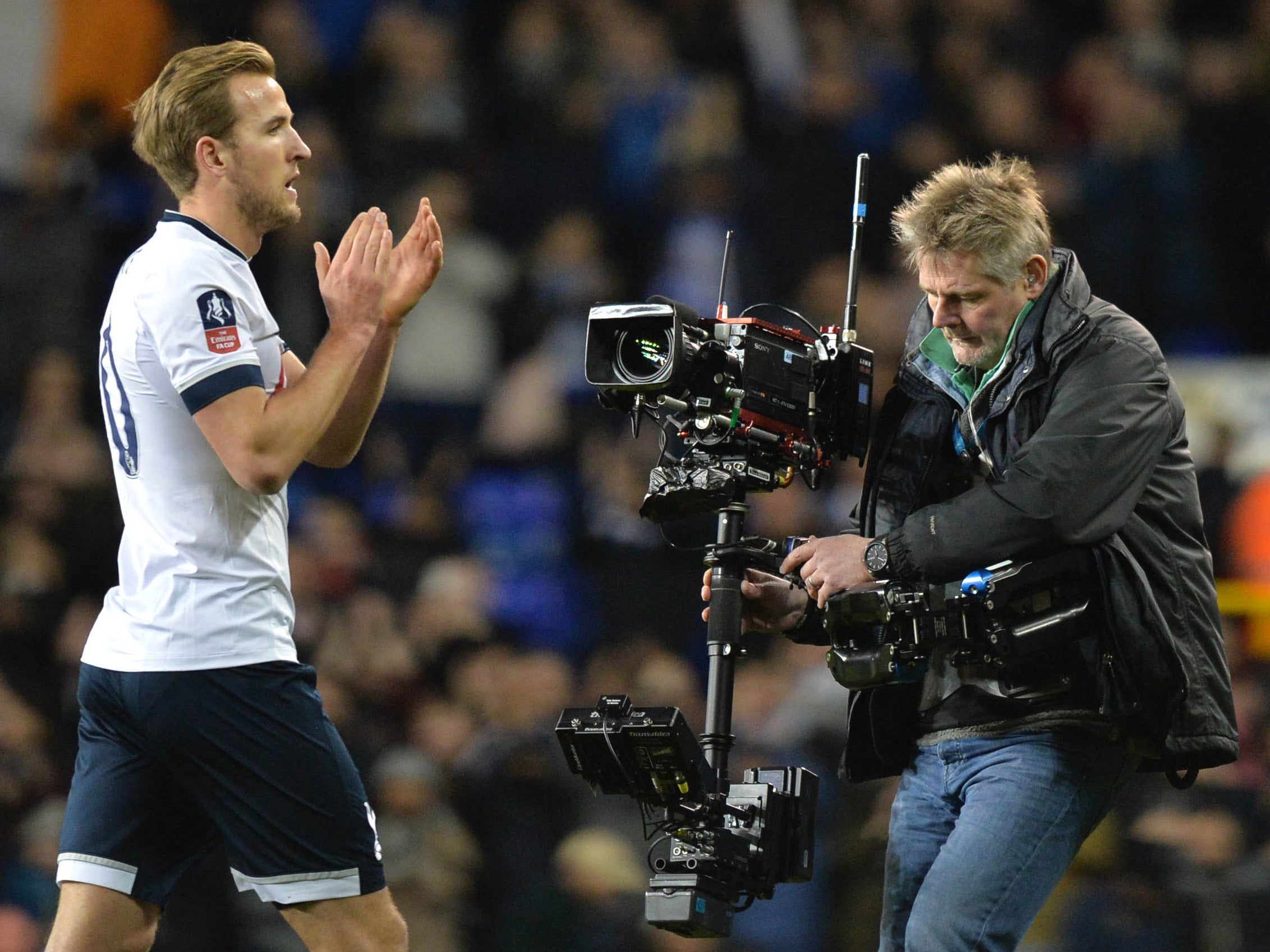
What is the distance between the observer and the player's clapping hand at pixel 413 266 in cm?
351

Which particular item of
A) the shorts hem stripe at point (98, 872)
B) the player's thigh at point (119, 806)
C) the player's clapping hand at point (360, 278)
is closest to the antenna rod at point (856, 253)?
the player's clapping hand at point (360, 278)

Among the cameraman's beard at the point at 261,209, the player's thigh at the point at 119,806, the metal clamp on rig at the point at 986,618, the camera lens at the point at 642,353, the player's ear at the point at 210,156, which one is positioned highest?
the player's ear at the point at 210,156

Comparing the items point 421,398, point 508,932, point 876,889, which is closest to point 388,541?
point 421,398

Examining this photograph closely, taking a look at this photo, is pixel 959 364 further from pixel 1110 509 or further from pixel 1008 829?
pixel 1008 829

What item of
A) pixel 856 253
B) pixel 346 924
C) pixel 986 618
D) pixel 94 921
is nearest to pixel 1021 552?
pixel 986 618

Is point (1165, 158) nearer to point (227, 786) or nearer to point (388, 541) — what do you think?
point (388, 541)

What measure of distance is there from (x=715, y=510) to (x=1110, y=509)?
80cm

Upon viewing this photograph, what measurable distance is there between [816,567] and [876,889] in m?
2.22

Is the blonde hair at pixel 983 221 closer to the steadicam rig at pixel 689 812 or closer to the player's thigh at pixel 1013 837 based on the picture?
the player's thigh at pixel 1013 837

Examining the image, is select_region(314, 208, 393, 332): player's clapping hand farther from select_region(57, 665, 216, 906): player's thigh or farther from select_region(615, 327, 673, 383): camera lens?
select_region(57, 665, 216, 906): player's thigh

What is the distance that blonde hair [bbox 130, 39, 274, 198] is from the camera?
11.3ft

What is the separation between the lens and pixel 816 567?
144 inches

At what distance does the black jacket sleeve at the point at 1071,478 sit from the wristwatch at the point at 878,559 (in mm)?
20

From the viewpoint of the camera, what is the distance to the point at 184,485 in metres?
3.31
